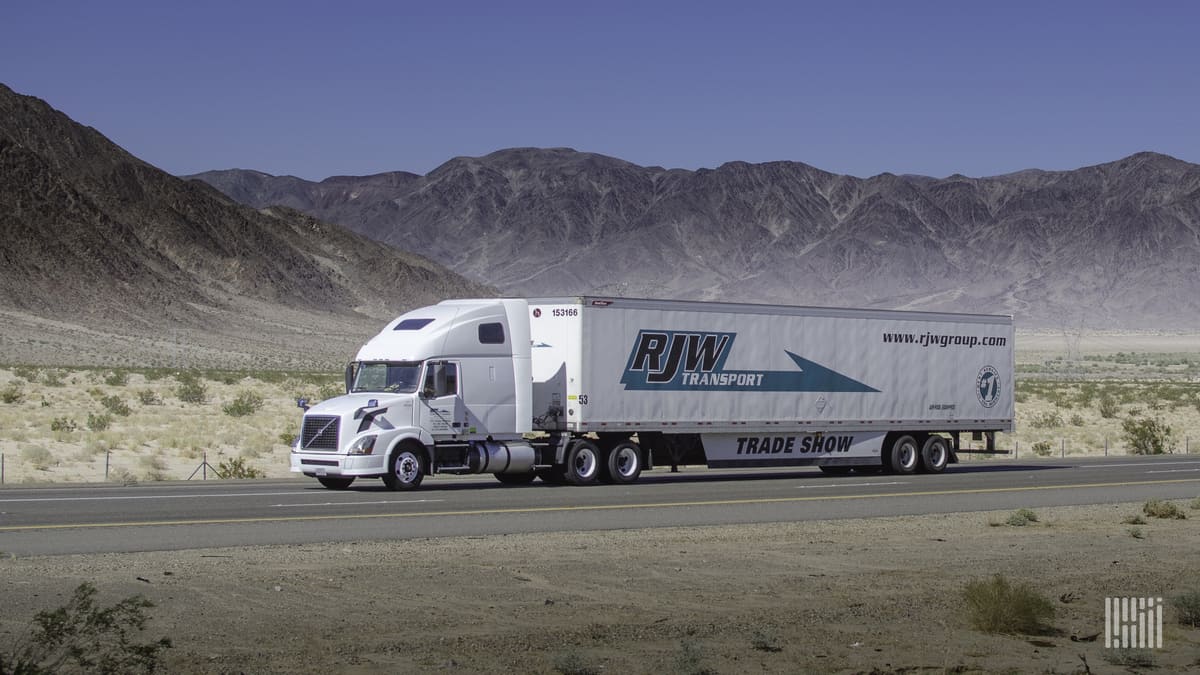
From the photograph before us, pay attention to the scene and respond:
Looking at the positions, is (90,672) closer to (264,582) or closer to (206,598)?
(206,598)

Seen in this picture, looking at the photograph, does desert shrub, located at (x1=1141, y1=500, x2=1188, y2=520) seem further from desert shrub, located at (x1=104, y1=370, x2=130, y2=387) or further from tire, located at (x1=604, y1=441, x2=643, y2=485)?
desert shrub, located at (x1=104, y1=370, x2=130, y2=387)

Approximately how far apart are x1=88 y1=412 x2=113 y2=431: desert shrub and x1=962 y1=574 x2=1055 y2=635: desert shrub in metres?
32.8

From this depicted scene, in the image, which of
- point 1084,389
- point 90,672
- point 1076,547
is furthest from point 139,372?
point 90,672

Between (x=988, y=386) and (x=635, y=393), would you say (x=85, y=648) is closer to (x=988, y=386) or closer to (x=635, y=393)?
(x=635, y=393)

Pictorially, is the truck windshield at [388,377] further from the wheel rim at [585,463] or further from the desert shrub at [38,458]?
the desert shrub at [38,458]

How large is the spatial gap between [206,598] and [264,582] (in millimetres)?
1049

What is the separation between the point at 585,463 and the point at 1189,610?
1561cm

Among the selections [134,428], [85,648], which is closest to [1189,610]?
[85,648]

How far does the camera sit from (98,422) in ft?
138

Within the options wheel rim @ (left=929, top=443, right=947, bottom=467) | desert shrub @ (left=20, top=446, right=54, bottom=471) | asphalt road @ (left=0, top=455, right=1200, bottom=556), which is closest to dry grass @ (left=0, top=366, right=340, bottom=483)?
desert shrub @ (left=20, top=446, right=54, bottom=471)

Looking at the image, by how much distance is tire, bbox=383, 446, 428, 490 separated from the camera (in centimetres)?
2600

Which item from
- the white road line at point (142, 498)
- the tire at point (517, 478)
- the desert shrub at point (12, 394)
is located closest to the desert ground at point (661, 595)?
the white road line at point (142, 498)

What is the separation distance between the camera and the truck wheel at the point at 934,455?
32656 millimetres

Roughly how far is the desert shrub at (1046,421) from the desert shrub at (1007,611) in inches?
1646
